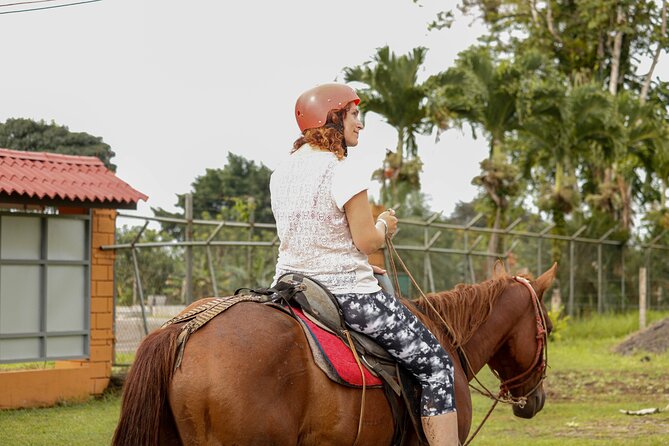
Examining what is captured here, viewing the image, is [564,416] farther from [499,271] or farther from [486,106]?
[486,106]

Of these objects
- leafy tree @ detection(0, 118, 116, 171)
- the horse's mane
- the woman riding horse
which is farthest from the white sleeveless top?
leafy tree @ detection(0, 118, 116, 171)

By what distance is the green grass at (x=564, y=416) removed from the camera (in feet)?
31.7

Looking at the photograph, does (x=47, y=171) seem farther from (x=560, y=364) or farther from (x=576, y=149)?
(x=576, y=149)

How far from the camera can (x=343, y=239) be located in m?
4.64

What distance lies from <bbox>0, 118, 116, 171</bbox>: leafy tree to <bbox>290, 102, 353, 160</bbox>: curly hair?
544 inches

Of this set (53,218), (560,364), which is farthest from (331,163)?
(560,364)

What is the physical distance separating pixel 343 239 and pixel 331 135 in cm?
51

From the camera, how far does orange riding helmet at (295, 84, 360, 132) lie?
4699 millimetres

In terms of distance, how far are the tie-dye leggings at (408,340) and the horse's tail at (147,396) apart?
1.00 metres

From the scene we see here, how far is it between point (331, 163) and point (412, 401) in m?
1.26

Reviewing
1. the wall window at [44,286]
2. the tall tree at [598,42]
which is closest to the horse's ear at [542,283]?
the wall window at [44,286]

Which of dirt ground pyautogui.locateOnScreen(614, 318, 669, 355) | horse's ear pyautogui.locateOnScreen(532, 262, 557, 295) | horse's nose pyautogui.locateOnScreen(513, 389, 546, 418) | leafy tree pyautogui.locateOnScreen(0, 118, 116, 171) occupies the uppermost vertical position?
leafy tree pyautogui.locateOnScreen(0, 118, 116, 171)

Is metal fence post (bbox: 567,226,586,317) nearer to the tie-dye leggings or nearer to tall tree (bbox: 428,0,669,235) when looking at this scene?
tall tree (bbox: 428,0,669,235)

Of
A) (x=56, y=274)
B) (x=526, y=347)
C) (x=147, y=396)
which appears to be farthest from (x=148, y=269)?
(x=147, y=396)
